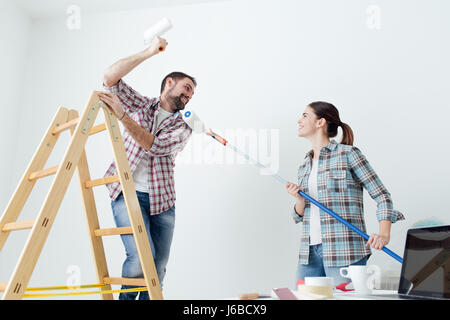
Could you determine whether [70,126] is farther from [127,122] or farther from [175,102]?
[175,102]

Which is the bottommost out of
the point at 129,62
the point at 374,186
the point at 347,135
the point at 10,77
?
the point at 374,186

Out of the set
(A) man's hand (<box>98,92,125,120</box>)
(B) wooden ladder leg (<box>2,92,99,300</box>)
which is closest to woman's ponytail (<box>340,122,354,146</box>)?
(A) man's hand (<box>98,92,125,120</box>)

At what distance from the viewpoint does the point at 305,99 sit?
255cm

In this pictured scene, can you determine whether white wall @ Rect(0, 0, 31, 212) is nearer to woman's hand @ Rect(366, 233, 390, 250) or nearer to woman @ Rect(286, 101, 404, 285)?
woman @ Rect(286, 101, 404, 285)

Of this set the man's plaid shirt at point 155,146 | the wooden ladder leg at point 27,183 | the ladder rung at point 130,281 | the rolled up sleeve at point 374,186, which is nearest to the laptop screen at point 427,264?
the rolled up sleeve at point 374,186

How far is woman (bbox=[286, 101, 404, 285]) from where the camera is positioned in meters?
1.74

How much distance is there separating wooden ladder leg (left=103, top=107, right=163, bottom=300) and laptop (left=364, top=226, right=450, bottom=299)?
0.72 metres

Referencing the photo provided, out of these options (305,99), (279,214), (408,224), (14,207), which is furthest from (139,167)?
(408,224)

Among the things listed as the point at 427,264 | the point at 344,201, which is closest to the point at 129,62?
the point at 344,201

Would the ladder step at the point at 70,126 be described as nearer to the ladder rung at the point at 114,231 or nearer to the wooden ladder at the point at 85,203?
the wooden ladder at the point at 85,203

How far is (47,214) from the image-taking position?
1.19m

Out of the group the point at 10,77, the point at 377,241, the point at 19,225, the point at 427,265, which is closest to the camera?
the point at 427,265

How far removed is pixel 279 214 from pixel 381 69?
1.16 metres

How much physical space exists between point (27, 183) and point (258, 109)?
1.53m
